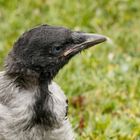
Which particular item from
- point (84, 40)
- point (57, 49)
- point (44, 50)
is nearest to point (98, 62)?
point (84, 40)

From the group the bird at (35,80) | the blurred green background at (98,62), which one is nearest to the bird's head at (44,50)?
the bird at (35,80)

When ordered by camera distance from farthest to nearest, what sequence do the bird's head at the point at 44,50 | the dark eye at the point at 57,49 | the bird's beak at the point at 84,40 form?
the bird's beak at the point at 84,40 → the dark eye at the point at 57,49 → the bird's head at the point at 44,50

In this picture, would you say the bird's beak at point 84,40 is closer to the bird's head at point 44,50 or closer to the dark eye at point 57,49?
the bird's head at point 44,50

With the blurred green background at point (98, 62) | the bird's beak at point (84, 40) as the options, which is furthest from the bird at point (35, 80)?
the blurred green background at point (98, 62)

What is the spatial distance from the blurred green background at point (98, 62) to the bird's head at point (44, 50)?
1.58 metres

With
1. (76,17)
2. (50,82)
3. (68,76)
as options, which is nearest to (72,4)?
(76,17)

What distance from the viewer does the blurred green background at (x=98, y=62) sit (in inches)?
325

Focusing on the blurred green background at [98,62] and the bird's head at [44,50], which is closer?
the bird's head at [44,50]

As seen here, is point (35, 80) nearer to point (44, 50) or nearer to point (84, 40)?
point (44, 50)

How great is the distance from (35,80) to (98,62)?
3.04 meters

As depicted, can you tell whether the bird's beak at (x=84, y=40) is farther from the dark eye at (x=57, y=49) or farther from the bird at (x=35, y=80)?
the dark eye at (x=57, y=49)

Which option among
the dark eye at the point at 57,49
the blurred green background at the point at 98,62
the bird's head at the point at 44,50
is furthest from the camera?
the blurred green background at the point at 98,62

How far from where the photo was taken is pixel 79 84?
9039 mm

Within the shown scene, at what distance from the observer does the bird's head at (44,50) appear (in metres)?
6.43
